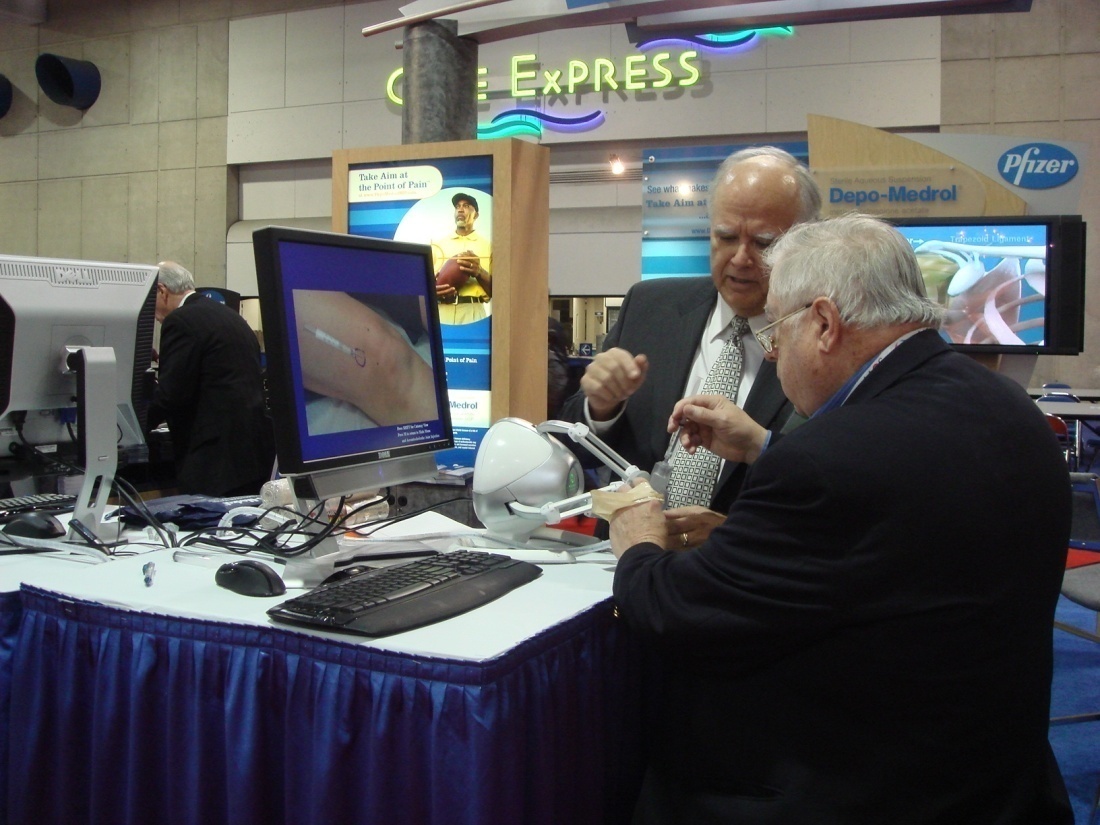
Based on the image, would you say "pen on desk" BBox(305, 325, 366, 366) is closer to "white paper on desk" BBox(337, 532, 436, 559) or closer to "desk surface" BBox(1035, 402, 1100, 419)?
"white paper on desk" BBox(337, 532, 436, 559)

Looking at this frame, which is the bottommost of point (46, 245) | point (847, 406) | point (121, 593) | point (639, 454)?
point (121, 593)

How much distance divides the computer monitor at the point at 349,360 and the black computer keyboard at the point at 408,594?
209mm

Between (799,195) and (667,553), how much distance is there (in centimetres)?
90

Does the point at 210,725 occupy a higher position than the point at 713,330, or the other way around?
the point at 713,330

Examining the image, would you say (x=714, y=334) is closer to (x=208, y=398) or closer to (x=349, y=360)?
(x=349, y=360)

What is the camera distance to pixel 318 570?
4.88 ft

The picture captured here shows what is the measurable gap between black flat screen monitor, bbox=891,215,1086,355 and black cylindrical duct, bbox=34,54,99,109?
9558 mm

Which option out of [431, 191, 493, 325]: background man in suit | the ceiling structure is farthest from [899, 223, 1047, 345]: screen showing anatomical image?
[431, 191, 493, 325]: background man in suit

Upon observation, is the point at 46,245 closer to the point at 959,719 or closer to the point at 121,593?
the point at 121,593

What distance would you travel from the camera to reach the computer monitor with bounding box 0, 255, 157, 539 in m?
1.76

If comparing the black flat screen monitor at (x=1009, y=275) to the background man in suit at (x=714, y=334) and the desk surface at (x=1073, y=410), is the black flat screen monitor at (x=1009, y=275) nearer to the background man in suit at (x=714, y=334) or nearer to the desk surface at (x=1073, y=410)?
the background man in suit at (x=714, y=334)

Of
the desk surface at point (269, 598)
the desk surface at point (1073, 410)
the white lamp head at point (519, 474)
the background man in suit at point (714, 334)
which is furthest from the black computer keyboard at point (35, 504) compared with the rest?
the desk surface at point (1073, 410)

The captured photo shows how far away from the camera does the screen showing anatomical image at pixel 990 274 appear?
10.2 feet

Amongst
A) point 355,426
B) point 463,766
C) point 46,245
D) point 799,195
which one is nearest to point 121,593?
point 355,426
